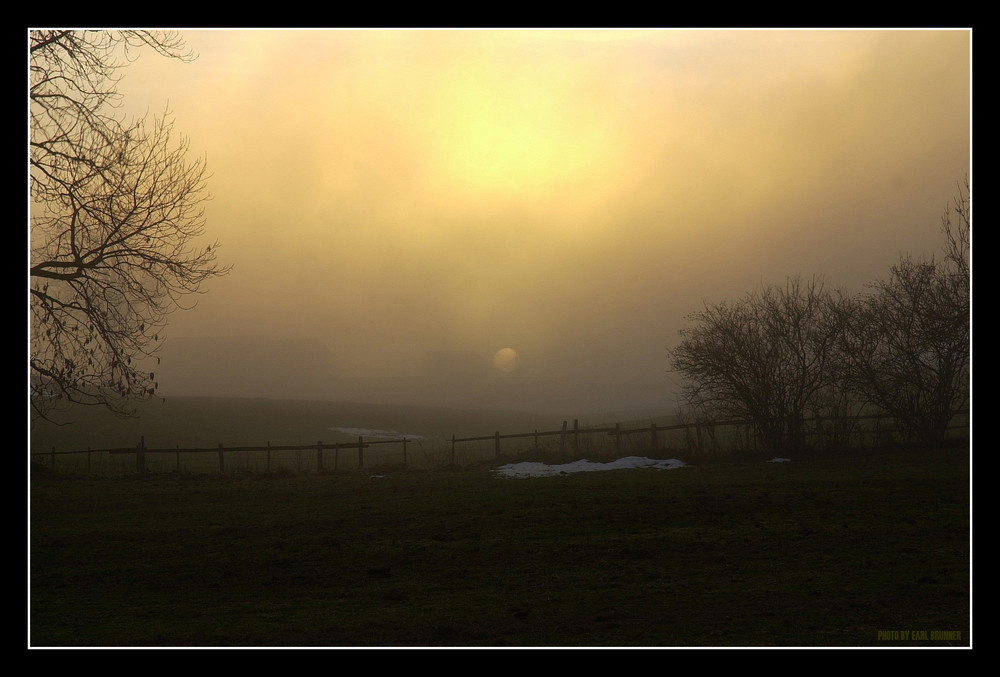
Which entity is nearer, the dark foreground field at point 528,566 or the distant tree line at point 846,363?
the dark foreground field at point 528,566

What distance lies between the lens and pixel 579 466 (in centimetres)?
2417

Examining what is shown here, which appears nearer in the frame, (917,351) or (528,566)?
(528,566)

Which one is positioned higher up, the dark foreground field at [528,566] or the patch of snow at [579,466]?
the dark foreground field at [528,566]

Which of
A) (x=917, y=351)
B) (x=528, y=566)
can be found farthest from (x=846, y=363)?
(x=528, y=566)

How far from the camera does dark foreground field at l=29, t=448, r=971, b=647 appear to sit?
7.66 meters

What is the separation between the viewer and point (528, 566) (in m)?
10.5

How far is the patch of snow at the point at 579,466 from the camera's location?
22938 millimetres

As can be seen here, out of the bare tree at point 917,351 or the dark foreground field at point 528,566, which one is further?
the bare tree at point 917,351

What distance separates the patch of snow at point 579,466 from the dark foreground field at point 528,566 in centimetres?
419

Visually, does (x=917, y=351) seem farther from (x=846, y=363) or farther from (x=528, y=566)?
(x=528, y=566)

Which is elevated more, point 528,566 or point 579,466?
point 528,566

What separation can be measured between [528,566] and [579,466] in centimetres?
1391
